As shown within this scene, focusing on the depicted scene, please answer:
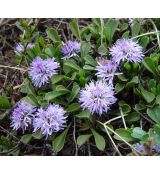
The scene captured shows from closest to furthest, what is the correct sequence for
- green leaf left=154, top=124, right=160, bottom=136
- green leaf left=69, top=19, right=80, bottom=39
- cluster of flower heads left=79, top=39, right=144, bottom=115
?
green leaf left=154, top=124, right=160, bottom=136, cluster of flower heads left=79, top=39, right=144, bottom=115, green leaf left=69, top=19, right=80, bottom=39

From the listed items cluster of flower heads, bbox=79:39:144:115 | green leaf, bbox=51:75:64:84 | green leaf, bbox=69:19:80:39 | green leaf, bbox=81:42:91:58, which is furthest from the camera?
green leaf, bbox=69:19:80:39

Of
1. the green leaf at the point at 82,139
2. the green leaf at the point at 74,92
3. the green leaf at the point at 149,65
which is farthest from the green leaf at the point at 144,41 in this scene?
the green leaf at the point at 82,139

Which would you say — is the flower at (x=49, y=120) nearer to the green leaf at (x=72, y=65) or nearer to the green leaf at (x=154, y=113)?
the green leaf at (x=72, y=65)

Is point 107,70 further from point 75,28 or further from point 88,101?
point 75,28

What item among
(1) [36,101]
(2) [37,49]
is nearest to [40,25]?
(2) [37,49]

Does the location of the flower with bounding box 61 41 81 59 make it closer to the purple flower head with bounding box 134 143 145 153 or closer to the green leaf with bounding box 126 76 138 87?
the green leaf with bounding box 126 76 138 87

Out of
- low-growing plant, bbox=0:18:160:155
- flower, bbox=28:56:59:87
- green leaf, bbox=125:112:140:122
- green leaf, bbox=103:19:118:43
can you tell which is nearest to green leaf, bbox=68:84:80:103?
low-growing plant, bbox=0:18:160:155

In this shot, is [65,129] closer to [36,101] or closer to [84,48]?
[36,101]

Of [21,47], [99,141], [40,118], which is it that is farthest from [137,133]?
[21,47]
